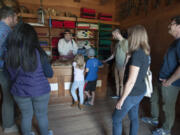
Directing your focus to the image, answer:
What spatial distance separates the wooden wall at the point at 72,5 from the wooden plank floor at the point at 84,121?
3.49 metres

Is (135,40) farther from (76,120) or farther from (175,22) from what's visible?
(76,120)

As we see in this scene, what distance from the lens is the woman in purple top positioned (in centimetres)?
104

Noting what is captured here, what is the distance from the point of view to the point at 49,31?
4.18m

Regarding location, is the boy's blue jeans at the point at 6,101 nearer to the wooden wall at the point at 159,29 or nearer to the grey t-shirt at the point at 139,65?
the grey t-shirt at the point at 139,65

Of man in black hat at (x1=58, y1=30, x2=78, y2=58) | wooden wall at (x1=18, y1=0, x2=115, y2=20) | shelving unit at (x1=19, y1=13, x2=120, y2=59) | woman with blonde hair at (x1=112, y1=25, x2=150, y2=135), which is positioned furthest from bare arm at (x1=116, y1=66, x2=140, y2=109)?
wooden wall at (x1=18, y1=0, x2=115, y2=20)

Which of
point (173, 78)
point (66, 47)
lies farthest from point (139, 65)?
point (66, 47)

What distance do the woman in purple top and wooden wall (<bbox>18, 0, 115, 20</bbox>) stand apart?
12.3 feet

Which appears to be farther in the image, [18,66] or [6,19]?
[6,19]

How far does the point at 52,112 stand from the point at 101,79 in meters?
1.19

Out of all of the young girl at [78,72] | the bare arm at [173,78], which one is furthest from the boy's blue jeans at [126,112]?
the young girl at [78,72]

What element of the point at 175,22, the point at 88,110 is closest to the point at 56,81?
the point at 88,110

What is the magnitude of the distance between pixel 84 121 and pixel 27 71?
4.34 ft

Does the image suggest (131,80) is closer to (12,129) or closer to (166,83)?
(166,83)

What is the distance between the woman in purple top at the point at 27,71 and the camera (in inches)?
40.9
